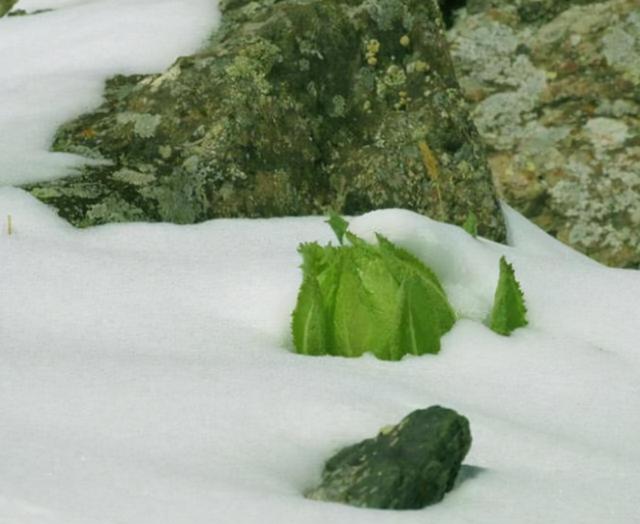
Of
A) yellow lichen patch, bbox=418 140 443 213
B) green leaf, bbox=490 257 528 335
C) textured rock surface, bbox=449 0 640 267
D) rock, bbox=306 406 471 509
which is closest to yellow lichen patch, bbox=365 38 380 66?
yellow lichen patch, bbox=418 140 443 213

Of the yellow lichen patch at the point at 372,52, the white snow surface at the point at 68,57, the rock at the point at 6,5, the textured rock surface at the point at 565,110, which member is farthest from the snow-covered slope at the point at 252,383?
the rock at the point at 6,5

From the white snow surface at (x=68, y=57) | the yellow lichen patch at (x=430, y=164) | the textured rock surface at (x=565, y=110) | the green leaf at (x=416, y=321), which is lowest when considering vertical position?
the textured rock surface at (x=565, y=110)

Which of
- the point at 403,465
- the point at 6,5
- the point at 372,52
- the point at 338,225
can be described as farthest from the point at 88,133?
the point at 6,5

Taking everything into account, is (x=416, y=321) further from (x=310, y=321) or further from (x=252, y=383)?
(x=252, y=383)

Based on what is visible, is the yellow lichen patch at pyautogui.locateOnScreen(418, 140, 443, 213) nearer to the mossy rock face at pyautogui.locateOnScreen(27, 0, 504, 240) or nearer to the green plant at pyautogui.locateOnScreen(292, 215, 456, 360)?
the mossy rock face at pyautogui.locateOnScreen(27, 0, 504, 240)

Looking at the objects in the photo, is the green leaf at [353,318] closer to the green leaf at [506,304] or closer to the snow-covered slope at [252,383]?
the snow-covered slope at [252,383]

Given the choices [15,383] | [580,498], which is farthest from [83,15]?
[580,498]

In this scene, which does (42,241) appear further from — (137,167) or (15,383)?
(15,383)
